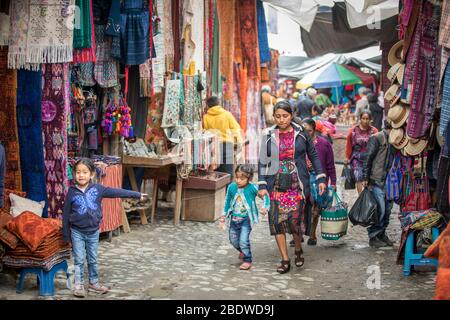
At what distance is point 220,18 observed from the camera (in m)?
12.7

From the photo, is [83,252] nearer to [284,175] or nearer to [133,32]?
[284,175]

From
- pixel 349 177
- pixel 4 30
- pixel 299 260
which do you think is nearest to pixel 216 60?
pixel 349 177

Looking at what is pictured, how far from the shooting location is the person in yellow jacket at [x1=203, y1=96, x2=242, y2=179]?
37.6 ft

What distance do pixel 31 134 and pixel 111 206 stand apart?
5.19ft

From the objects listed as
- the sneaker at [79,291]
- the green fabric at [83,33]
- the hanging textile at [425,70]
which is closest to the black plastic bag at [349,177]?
the hanging textile at [425,70]

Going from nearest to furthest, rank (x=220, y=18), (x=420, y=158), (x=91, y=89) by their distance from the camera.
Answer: (x=420, y=158) → (x=91, y=89) → (x=220, y=18)

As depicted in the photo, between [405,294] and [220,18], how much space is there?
307 inches

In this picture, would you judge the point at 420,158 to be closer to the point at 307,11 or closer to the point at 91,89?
Result: the point at 91,89

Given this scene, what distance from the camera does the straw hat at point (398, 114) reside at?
24.1 feet

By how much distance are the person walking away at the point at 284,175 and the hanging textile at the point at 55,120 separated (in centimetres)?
203

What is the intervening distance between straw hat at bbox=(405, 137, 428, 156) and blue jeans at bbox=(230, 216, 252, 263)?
5.99 ft

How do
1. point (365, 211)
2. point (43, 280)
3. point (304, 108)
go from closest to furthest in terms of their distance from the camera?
point (43, 280)
point (365, 211)
point (304, 108)

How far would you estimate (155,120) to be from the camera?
32.0 ft

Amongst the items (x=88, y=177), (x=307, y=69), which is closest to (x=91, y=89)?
(x=88, y=177)
